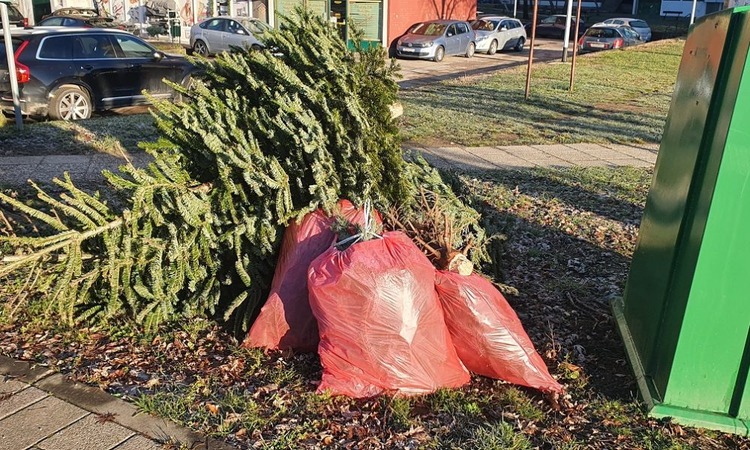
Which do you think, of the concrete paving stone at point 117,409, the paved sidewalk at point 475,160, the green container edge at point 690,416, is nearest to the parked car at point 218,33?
the paved sidewalk at point 475,160

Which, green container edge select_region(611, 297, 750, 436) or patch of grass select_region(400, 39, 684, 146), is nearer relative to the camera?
green container edge select_region(611, 297, 750, 436)

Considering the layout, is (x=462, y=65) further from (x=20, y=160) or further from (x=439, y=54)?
(x=20, y=160)

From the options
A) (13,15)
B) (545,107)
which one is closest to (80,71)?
(545,107)

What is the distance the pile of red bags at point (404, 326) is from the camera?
10.6 feet

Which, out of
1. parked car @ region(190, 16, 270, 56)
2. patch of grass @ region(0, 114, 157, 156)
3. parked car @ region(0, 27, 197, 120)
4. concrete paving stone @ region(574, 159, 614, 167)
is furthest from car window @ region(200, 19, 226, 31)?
concrete paving stone @ region(574, 159, 614, 167)

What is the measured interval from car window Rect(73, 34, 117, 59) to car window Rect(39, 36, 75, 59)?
3.7 inches

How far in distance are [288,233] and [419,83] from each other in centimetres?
1501

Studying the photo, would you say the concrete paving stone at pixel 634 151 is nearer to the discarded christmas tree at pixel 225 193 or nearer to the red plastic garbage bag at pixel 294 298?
the discarded christmas tree at pixel 225 193

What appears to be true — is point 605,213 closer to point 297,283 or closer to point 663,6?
point 297,283

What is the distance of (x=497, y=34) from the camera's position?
97.6 feet

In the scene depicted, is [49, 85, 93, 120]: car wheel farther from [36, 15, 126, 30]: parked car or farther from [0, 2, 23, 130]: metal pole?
[36, 15, 126, 30]: parked car

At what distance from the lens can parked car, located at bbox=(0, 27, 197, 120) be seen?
1109 cm

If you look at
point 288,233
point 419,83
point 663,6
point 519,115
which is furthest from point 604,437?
point 663,6

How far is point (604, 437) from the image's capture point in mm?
3146
